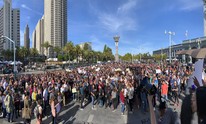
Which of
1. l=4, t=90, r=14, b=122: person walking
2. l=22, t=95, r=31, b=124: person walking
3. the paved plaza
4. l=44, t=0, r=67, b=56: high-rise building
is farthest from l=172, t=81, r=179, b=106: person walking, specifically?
l=44, t=0, r=67, b=56: high-rise building

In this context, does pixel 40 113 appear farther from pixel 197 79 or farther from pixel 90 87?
pixel 197 79

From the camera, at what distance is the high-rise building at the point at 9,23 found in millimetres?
146750

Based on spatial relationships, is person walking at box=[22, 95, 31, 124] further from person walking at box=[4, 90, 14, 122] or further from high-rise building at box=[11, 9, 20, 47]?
high-rise building at box=[11, 9, 20, 47]

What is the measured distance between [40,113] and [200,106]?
963 cm

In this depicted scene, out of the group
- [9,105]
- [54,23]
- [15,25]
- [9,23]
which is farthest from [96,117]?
[54,23]

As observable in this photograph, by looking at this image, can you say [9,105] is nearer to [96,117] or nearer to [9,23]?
[96,117]

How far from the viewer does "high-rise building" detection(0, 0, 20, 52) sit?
481ft

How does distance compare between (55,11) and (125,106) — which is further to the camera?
(55,11)

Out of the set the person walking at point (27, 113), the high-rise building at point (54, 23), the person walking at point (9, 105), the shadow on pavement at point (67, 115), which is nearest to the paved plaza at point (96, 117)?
the shadow on pavement at point (67, 115)

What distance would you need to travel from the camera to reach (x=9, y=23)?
152m

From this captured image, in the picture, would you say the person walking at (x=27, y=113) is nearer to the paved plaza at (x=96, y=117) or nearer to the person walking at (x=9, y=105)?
the paved plaza at (x=96, y=117)

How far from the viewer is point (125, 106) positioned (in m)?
12.9

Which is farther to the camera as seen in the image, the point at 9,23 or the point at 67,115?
the point at 9,23

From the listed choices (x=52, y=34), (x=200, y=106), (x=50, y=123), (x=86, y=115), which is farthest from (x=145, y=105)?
(x=52, y=34)
